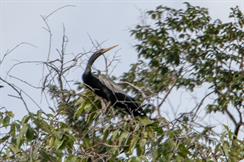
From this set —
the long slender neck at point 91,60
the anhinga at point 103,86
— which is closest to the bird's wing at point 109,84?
the anhinga at point 103,86

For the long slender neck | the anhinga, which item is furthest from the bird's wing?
the long slender neck

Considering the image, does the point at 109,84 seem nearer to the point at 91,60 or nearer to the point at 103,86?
the point at 103,86

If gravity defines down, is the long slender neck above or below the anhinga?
above

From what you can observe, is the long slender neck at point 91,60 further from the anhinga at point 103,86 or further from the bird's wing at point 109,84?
the bird's wing at point 109,84

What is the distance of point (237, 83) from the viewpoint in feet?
32.7

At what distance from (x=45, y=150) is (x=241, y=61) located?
642cm

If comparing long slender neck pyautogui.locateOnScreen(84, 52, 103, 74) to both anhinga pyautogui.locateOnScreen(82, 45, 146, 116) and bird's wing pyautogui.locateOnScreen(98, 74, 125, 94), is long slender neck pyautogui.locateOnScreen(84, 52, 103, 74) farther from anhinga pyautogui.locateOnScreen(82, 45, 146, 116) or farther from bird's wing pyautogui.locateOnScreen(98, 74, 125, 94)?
bird's wing pyautogui.locateOnScreen(98, 74, 125, 94)

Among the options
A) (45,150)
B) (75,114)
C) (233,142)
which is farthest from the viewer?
(75,114)

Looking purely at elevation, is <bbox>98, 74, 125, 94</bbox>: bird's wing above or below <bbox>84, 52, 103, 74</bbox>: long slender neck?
below

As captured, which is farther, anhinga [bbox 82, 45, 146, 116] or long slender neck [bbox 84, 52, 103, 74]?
long slender neck [bbox 84, 52, 103, 74]

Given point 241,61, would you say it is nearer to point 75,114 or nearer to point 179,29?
point 179,29

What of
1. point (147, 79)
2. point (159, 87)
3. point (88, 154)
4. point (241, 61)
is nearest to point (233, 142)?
point (88, 154)

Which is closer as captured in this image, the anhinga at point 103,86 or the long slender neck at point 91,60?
the anhinga at point 103,86

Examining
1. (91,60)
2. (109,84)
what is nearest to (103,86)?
(109,84)
